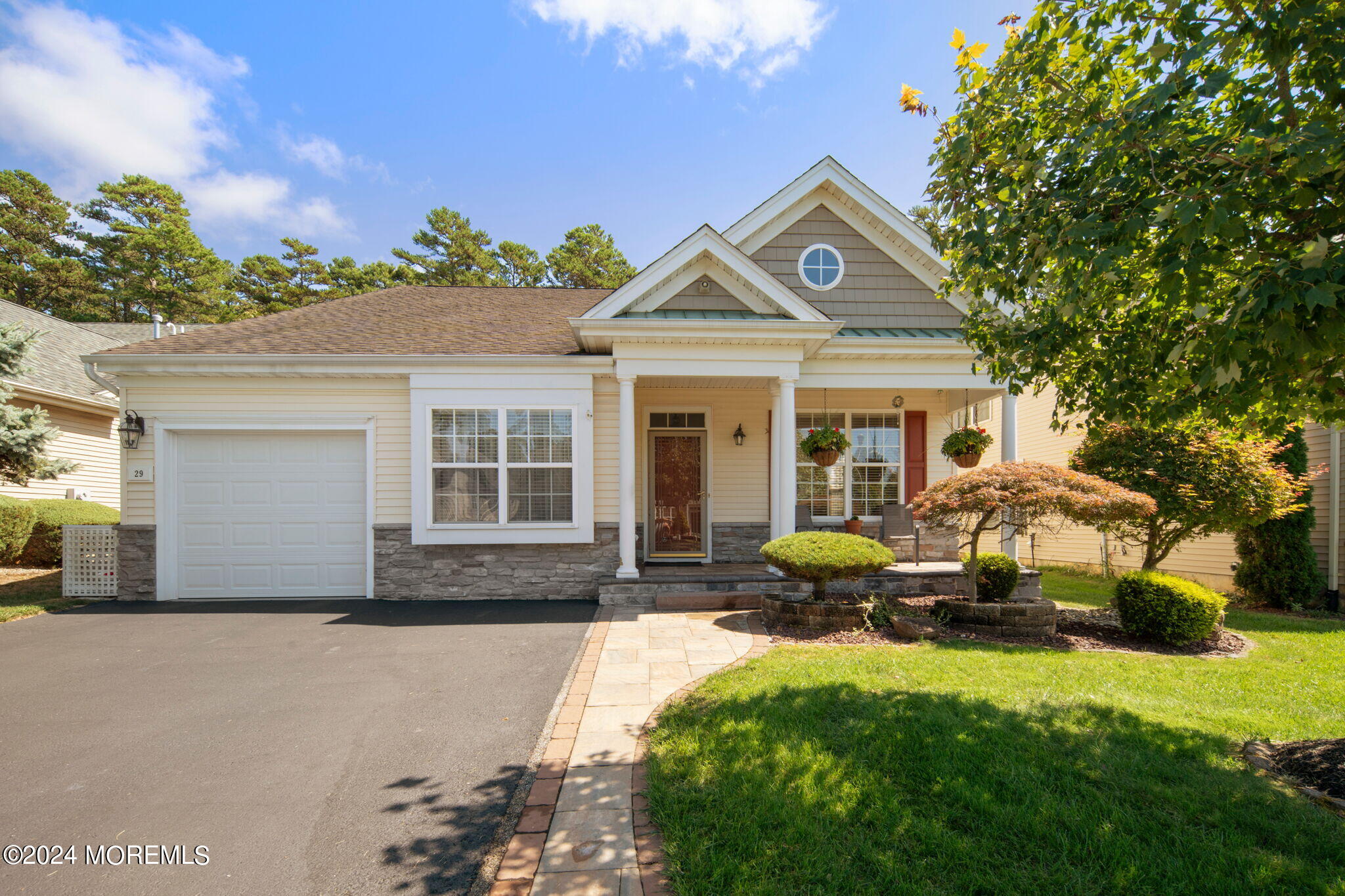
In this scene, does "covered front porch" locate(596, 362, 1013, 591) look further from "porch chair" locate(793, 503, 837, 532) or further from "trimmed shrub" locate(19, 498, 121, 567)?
"trimmed shrub" locate(19, 498, 121, 567)

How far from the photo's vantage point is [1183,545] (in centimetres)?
1076

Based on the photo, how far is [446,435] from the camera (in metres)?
8.08

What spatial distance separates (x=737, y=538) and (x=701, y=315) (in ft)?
12.9

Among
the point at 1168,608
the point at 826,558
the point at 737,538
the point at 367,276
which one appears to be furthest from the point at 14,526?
the point at 367,276

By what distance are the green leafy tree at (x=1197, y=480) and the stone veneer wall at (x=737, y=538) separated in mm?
4846

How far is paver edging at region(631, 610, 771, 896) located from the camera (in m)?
2.28

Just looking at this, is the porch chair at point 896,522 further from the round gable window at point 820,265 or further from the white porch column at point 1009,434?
the round gable window at point 820,265

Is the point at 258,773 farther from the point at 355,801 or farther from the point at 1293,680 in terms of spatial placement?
the point at 1293,680

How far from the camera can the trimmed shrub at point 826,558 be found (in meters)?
6.34

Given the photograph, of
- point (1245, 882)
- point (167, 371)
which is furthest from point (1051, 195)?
point (167, 371)

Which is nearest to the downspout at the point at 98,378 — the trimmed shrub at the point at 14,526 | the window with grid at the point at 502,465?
the trimmed shrub at the point at 14,526

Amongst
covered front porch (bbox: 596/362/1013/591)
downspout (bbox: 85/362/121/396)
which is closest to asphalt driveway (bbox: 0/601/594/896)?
downspout (bbox: 85/362/121/396)

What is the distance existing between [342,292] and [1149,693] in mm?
31966

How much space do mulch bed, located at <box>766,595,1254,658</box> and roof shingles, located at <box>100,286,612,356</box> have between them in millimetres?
5040
